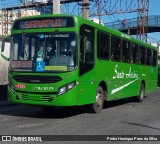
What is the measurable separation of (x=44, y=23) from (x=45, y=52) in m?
1.01

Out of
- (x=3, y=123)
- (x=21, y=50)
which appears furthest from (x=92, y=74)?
(x=3, y=123)

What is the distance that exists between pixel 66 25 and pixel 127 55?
5.72 m

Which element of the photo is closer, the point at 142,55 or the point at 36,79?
the point at 36,79

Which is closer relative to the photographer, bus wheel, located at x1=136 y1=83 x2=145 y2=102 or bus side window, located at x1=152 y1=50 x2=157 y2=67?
bus wheel, located at x1=136 y1=83 x2=145 y2=102

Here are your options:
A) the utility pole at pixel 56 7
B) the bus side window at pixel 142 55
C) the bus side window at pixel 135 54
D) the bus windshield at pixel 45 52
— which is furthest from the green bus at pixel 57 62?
the utility pole at pixel 56 7

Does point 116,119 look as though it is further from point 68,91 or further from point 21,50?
point 21,50

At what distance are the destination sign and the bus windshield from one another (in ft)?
0.97

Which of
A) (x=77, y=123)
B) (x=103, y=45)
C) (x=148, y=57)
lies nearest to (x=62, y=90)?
(x=77, y=123)

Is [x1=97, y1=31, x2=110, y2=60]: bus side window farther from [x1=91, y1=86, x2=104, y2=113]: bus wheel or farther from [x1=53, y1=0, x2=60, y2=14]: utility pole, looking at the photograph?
[x1=53, y1=0, x2=60, y2=14]: utility pole

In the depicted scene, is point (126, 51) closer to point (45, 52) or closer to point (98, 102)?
point (98, 102)

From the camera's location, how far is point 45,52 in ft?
39.1

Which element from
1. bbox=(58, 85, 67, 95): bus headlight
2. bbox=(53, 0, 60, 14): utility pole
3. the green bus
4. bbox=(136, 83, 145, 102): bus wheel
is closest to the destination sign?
the green bus

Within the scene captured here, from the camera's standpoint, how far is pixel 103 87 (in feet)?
46.9

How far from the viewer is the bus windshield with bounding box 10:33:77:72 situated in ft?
38.3
